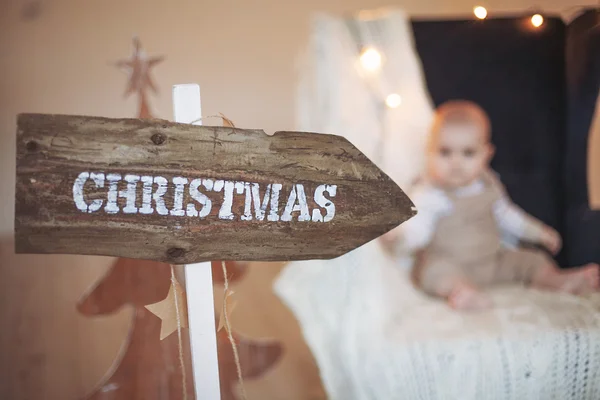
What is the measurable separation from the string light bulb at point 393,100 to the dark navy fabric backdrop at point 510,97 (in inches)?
5.9

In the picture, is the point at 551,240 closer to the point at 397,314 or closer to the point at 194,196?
the point at 397,314

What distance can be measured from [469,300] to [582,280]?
0.19 m

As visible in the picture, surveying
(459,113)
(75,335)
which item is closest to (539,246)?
(459,113)

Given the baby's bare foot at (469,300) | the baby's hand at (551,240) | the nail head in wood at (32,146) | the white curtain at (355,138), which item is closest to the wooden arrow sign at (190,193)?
the nail head in wood at (32,146)

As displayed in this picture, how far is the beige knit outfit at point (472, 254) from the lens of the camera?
997 mm

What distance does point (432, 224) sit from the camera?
1.04m

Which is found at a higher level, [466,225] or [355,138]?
[355,138]

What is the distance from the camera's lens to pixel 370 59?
108 cm

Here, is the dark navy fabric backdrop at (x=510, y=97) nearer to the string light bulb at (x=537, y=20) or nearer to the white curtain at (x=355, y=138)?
the white curtain at (x=355, y=138)

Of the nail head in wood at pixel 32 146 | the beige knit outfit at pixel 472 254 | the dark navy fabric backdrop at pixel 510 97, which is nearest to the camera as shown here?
the nail head in wood at pixel 32 146

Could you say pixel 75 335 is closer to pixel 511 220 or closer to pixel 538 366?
pixel 538 366

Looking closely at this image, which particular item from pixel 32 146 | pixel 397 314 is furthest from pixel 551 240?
pixel 32 146

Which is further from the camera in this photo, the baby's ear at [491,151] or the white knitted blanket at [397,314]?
the baby's ear at [491,151]

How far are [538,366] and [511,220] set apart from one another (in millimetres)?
427
